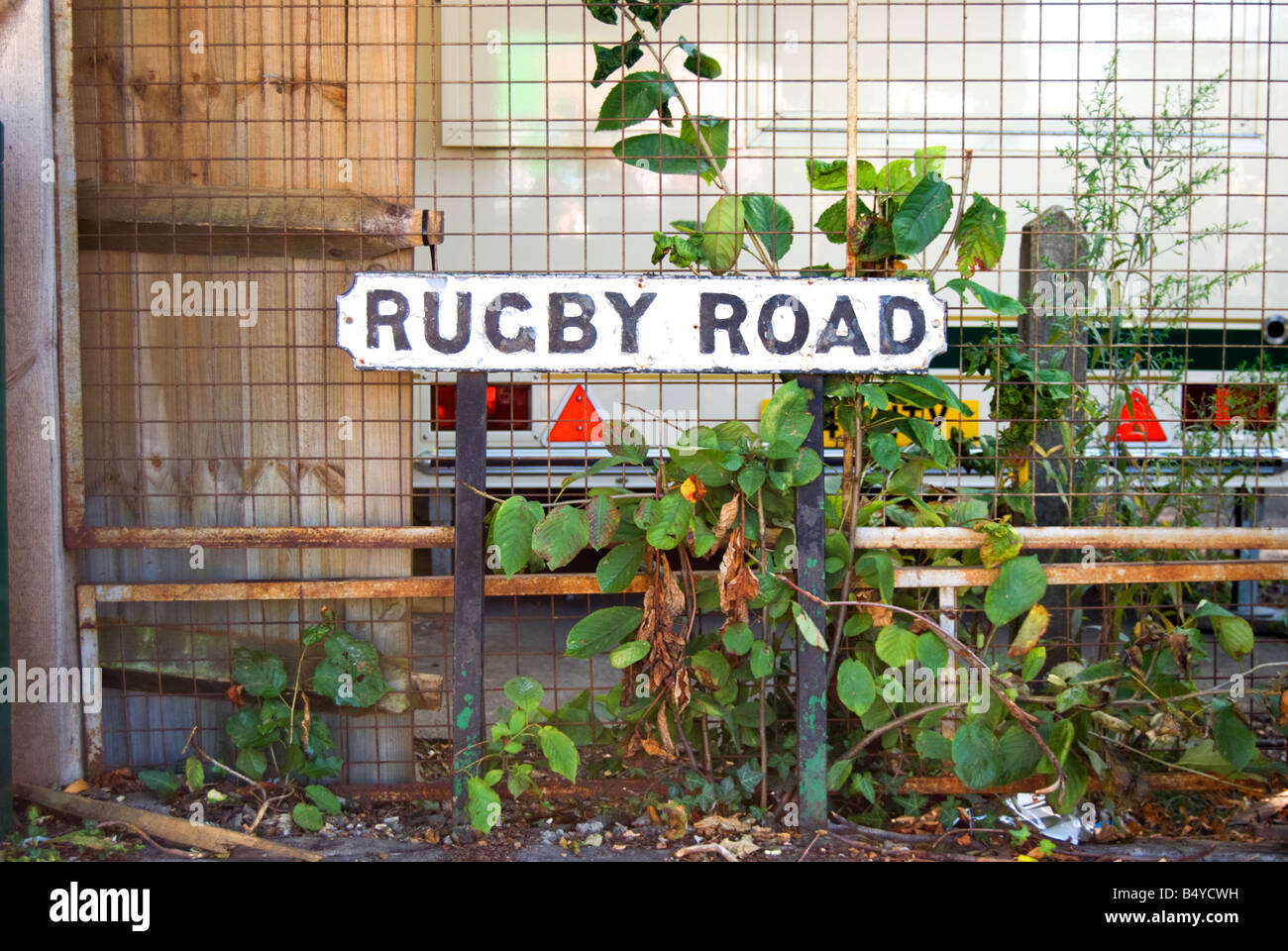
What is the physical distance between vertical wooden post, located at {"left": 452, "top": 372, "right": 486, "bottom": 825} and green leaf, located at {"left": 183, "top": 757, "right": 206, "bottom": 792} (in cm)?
76

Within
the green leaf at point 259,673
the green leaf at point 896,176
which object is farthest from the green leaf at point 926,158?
the green leaf at point 259,673

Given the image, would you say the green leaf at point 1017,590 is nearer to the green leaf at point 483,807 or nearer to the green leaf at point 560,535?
the green leaf at point 560,535

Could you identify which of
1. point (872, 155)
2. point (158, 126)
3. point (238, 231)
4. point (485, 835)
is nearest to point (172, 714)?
point (485, 835)

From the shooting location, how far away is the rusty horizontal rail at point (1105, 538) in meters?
3.11

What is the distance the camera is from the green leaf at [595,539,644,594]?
2.90 m

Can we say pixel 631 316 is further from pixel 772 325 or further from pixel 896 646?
pixel 896 646

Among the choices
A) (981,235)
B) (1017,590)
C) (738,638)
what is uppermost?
(981,235)

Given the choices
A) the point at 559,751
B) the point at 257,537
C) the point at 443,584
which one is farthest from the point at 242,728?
the point at 559,751

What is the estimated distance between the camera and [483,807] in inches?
111

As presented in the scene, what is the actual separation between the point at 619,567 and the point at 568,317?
704mm

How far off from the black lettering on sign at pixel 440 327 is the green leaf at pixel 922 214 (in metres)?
1.19

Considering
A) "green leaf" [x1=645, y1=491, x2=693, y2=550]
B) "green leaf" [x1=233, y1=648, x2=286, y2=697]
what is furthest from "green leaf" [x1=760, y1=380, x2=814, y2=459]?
"green leaf" [x1=233, y1=648, x2=286, y2=697]

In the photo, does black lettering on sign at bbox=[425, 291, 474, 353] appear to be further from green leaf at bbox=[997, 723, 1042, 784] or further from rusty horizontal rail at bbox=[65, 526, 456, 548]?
green leaf at bbox=[997, 723, 1042, 784]

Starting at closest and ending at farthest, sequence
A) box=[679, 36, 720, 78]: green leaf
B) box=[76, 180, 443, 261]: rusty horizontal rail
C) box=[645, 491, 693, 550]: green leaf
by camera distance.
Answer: box=[645, 491, 693, 550]: green leaf
box=[679, 36, 720, 78]: green leaf
box=[76, 180, 443, 261]: rusty horizontal rail
